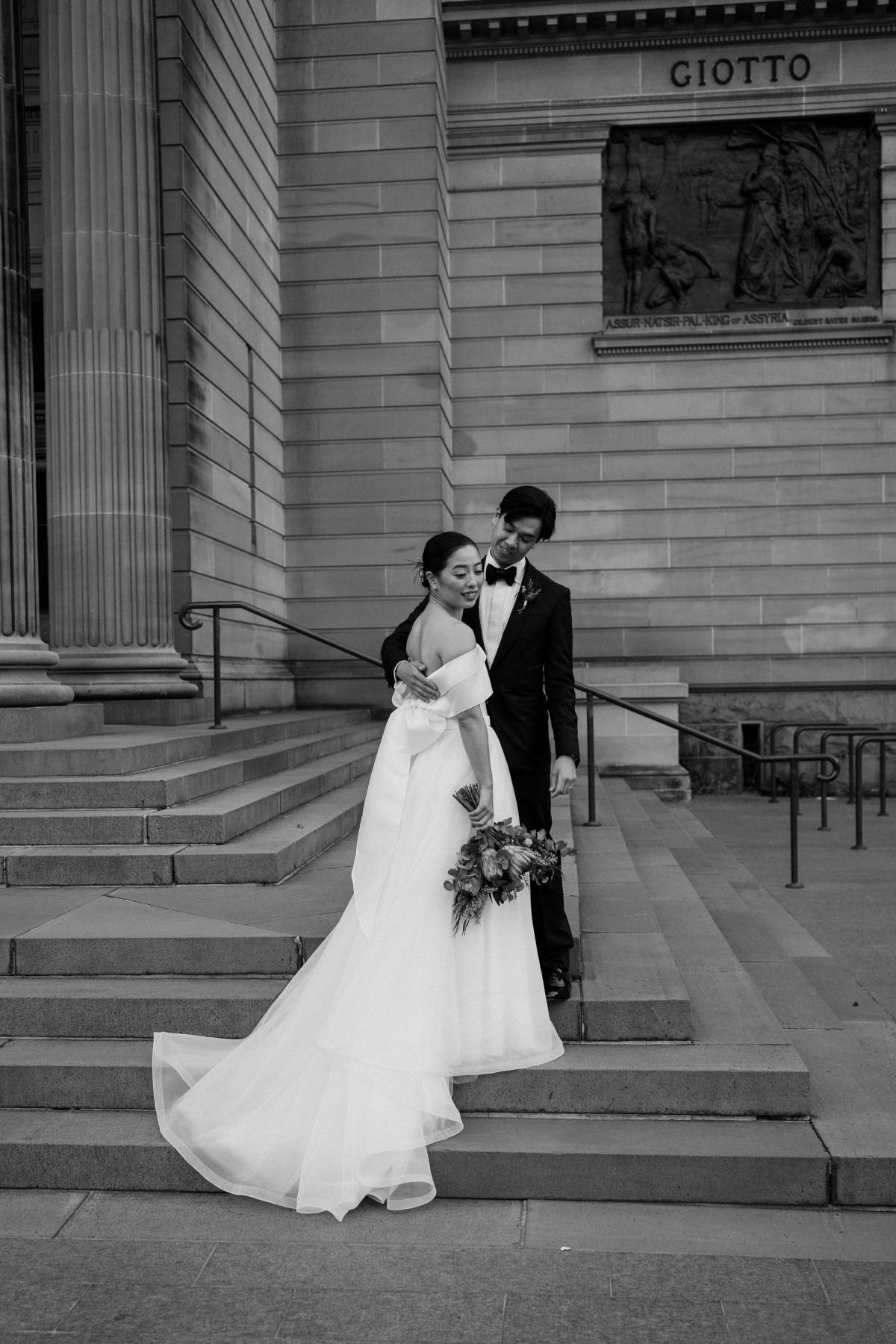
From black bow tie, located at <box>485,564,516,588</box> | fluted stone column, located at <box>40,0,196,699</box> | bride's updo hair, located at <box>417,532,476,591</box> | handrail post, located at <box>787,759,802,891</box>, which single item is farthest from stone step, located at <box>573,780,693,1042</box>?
fluted stone column, located at <box>40,0,196,699</box>

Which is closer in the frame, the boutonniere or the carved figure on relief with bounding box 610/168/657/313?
the boutonniere

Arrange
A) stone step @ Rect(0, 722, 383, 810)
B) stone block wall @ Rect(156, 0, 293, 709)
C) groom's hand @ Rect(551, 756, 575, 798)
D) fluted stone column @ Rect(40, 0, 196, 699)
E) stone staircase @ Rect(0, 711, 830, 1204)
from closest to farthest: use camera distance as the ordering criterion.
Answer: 1. stone staircase @ Rect(0, 711, 830, 1204)
2. groom's hand @ Rect(551, 756, 575, 798)
3. stone step @ Rect(0, 722, 383, 810)
4. fluted stone column @ Rect(40, 0, 196, 699)
5. stone block wall @ Rect(156, 0, 293, 709)

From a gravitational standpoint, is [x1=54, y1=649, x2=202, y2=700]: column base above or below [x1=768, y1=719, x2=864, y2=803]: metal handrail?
above

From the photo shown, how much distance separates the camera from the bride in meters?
3.59

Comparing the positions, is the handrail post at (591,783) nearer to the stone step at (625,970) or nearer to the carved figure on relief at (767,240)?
the stone step at (625,970)

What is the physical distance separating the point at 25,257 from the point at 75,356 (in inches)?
45.5

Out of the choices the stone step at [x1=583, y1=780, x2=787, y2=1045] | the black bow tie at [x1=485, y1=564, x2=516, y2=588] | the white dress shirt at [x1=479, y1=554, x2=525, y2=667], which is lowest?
the stone step at [x1=583, y1=780, x2=787, y2=1045]

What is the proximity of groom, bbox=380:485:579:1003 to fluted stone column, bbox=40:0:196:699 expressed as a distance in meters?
5.12

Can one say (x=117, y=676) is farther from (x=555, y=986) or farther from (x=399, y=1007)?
(x=399, y=1007)

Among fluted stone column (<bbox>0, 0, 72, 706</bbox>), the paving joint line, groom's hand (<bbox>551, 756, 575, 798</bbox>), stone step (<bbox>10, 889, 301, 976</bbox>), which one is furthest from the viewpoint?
fluted stone column (<bbox>0, 0, 72, 706</bbox>)

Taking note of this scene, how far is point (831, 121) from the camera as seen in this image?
48.7ft

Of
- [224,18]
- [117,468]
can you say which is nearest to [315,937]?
[117,468]

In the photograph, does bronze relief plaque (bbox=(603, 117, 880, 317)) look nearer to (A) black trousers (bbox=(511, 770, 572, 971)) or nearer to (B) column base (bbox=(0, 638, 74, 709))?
(B) column base (bbox=(0, 638, 74, 709))

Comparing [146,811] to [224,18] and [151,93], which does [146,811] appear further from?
[224,18]
